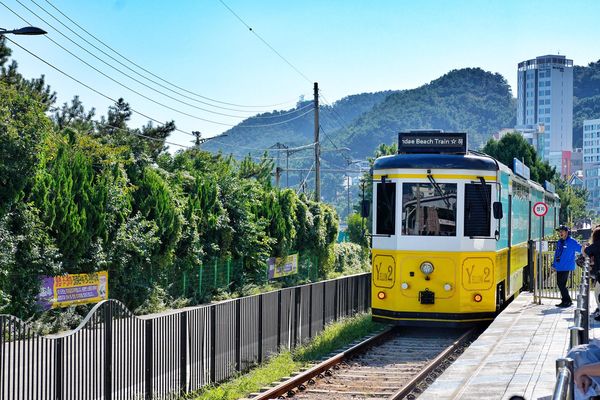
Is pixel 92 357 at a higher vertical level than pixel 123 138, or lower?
lower

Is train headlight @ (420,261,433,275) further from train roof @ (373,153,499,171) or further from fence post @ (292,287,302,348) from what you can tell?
fence post @ (292,287,302,348)

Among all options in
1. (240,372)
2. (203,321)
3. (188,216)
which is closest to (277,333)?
(240,372)

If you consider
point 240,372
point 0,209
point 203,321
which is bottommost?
point 240,372

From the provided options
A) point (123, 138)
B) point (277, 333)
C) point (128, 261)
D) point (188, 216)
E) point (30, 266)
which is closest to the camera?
point (277, 333)

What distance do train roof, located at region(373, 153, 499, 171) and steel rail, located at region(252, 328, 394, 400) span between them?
3591 mm

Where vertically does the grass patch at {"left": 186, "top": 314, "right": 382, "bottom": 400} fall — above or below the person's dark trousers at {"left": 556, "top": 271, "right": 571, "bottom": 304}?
below

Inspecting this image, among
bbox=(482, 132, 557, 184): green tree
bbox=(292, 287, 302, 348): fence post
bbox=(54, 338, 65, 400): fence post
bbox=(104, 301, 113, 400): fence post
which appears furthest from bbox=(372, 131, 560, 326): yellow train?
bbox=(482, 132, 557, 184): green tree

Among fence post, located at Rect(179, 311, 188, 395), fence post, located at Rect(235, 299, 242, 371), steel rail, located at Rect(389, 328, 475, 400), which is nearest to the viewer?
steel rail, located at Rect(389, 328, 475, 400)

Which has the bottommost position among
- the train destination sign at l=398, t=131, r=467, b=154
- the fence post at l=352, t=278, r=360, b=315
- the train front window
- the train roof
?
the fence post at l=352, t=278, r=360, b=315

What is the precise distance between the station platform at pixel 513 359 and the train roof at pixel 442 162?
124 inches

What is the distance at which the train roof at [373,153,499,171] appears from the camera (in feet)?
61.5

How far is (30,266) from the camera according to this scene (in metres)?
21.5

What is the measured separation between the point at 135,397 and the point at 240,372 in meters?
3.63

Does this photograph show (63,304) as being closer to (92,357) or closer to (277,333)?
(277,333)
